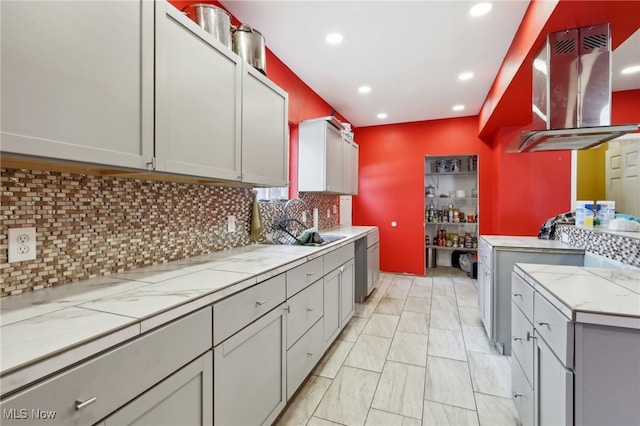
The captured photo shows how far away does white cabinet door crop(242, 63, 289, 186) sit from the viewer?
1831mm

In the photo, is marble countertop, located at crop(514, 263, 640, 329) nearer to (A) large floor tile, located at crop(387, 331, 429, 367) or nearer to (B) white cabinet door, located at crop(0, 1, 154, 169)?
(A) large floor tile, located at crop(387, 331, 429, 367)

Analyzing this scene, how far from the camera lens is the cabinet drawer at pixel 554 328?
999mm

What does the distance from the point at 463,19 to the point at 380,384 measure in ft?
9.26

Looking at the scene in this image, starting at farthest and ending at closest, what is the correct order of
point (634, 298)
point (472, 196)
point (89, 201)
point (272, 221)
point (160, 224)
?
point (472, 196) → point (272, 221) → point (160, 224) → point (89, 201) → point (634, 298)

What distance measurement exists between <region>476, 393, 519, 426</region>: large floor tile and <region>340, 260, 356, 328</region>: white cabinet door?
1.17 meters

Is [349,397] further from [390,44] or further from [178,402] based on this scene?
[390,44]

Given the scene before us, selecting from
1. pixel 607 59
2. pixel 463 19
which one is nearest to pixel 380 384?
pixel 607 59

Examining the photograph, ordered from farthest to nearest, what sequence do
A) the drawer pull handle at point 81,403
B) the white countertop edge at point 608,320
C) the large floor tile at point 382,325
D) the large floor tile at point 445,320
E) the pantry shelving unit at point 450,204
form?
the pantry shelving unit at point 450,204 → the large floor tile at point 445,320 → the large floor tile at point 382,325 → the white countertop edge at point 608,320 → the drawer pull handle at point 81,403

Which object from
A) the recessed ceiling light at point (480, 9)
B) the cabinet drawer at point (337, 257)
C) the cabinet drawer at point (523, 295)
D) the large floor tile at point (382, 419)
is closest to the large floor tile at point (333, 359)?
the large floor tile at point (382, 419)

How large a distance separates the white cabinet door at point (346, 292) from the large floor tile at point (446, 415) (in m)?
1.02

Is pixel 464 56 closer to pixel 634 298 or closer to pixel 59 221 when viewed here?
pixel 634 298

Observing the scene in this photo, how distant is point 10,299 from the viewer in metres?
0.98

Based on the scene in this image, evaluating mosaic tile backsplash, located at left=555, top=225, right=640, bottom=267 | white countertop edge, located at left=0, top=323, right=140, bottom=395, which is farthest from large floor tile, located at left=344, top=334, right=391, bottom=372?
white countertop edge, located at left=0, top=323, right=140, bottom=395

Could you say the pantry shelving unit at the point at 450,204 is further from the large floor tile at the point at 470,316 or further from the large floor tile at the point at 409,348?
the large floor tile at the point at 409,348
